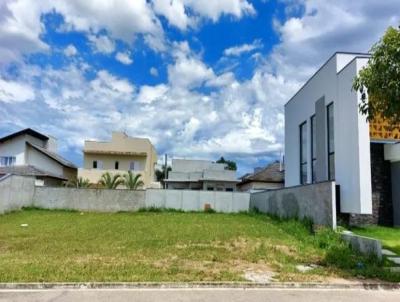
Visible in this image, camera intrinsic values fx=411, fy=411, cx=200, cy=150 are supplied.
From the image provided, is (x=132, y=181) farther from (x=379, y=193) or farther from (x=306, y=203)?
(x=379, y=193)

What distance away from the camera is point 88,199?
90.3 feet

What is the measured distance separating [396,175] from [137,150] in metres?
31.7

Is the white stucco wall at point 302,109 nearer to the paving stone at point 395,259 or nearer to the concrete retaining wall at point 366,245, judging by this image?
the concrete retaining wall at point 366,245

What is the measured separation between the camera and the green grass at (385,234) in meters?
11.3

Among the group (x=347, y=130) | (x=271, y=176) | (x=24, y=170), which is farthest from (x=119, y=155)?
(x=347, y=130)

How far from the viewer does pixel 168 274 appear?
8039mm

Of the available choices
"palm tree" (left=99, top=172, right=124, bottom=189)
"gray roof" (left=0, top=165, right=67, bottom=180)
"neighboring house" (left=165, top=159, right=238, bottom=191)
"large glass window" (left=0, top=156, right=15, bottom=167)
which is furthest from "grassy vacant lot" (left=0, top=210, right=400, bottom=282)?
"neighboring house" (left=165, top=159, right=238, bottom=191)

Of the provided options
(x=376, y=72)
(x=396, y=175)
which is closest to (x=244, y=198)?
(x=396, y=175)

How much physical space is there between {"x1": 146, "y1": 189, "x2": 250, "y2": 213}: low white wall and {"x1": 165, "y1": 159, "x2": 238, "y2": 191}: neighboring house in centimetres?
1312

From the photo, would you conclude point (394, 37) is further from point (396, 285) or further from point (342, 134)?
point (342, 134)

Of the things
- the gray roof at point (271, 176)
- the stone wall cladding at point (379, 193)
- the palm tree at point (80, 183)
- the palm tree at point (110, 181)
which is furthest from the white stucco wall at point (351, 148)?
the palm tree at point (110, 181)

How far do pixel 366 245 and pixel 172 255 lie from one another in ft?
15.7

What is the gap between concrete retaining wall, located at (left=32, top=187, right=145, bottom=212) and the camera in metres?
26.9

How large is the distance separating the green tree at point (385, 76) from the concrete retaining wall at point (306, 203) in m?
5.94
